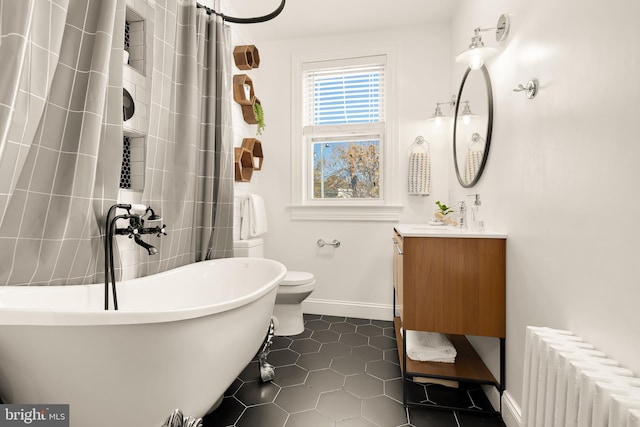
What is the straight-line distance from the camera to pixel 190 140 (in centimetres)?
198

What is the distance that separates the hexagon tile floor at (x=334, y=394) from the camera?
1506 mm

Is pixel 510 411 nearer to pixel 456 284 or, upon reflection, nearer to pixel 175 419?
pixel 456 284

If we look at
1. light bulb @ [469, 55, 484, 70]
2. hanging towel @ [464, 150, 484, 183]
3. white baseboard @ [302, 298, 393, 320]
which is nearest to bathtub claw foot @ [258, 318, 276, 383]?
white baseboard @ [302, 298, 393, 320]

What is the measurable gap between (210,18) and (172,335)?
7.08ft

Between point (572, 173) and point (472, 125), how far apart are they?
1144mm

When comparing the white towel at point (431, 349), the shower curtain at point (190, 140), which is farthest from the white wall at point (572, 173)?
the shower curtain at point (190, 140)

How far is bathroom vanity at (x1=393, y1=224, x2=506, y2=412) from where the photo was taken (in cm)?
158

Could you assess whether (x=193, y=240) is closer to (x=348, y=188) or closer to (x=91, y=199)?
(x=91, y=199)

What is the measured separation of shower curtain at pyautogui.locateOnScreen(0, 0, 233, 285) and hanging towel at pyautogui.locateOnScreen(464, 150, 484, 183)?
5.95ft

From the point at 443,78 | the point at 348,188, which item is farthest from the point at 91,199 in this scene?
the point at 443,78

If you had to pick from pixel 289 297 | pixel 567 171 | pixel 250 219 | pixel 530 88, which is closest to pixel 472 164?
pixel 530 88

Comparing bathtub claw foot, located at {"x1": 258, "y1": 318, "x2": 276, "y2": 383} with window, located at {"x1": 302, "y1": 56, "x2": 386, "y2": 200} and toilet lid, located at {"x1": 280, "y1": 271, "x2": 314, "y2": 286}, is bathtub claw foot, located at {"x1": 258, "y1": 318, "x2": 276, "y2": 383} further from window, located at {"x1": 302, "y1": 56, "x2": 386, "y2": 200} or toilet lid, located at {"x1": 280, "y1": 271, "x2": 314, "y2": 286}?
window, located at {"x1": 302, "y1": 56, "x2": 386, "y2": 200}
